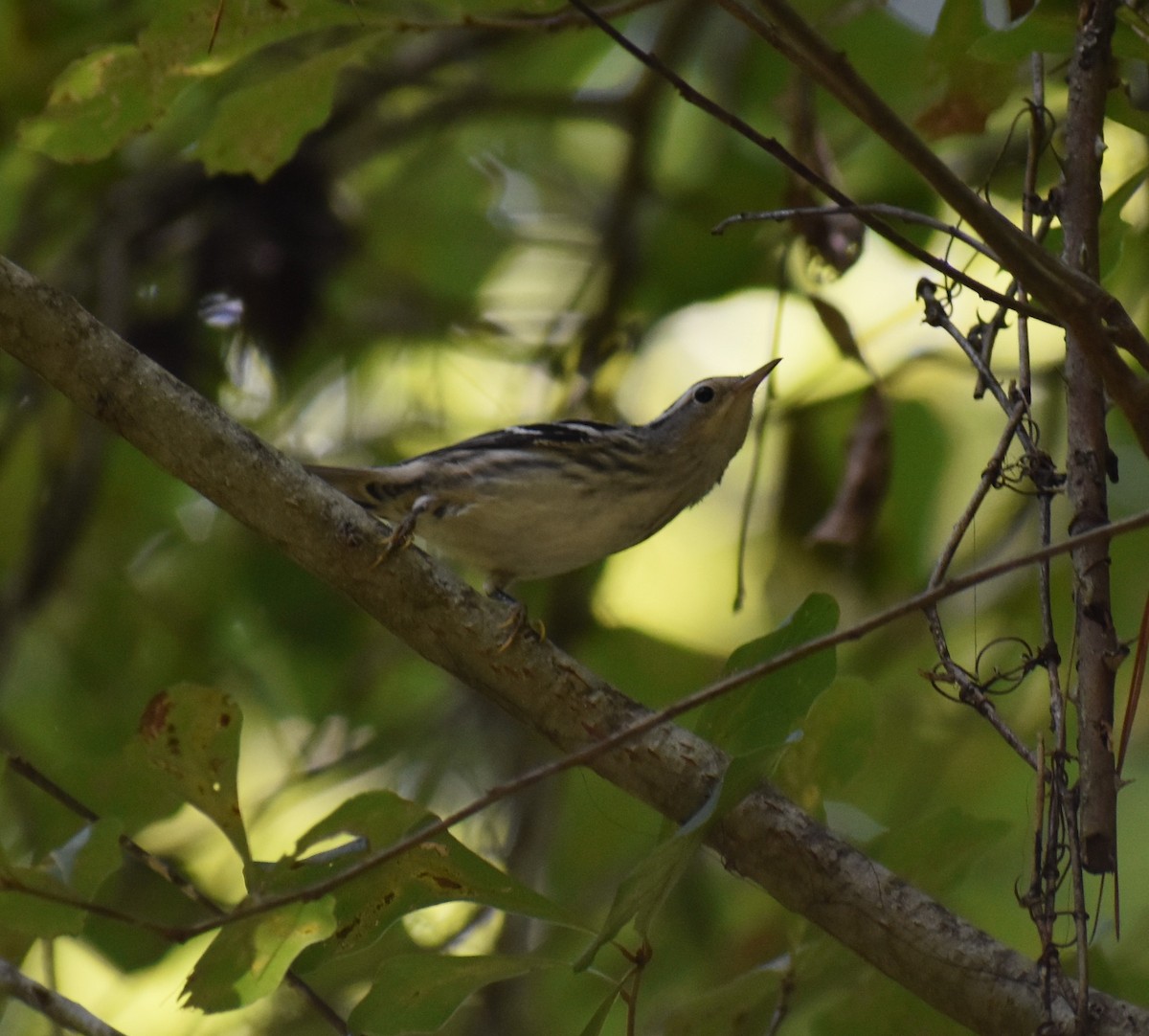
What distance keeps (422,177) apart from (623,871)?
8.25 feet

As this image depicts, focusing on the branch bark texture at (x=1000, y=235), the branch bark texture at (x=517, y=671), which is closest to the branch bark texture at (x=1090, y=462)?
the branch bark texture at (x=1000, y=235)

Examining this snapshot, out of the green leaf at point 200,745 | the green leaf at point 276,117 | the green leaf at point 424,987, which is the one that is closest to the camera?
the green leaf at point 424,987

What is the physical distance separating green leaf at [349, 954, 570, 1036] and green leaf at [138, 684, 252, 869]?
0.33m

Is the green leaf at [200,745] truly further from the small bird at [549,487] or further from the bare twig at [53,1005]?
the small bird at [549,487]

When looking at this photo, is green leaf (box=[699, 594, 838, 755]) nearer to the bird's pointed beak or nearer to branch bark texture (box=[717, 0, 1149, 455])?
branch bark texture (box=[717, 0, 1149, 455])

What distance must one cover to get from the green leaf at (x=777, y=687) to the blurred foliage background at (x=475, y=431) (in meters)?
1.16

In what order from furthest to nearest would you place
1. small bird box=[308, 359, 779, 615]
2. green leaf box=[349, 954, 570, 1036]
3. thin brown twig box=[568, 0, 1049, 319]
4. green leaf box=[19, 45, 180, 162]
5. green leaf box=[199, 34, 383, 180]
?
small bird box=[308, 359, 779, 615]
green leaf box=[199, 34, 383, 180]
green leaf box=[19, 45, 180, 162]
green leaf box=[349, 954, 570, 1036]
thin brown twig box=[568, 0, 1049, 319]

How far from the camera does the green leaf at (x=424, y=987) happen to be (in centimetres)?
208

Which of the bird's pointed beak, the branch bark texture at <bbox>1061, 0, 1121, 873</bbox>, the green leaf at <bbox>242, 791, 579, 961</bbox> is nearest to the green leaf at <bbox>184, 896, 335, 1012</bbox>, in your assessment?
the green leaf at <bbox>242, 791, 579, 961</bbox>

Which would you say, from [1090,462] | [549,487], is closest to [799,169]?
[1090,462]

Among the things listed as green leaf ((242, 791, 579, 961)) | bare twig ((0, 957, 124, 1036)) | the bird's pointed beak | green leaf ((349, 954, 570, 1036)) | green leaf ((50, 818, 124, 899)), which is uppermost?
the bird's pointed beak

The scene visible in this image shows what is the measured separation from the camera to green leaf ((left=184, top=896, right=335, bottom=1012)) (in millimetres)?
2096

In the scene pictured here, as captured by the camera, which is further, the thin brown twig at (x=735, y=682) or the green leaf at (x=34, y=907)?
the green leaf at (x=34, y=907)

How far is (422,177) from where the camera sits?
17.1ft
